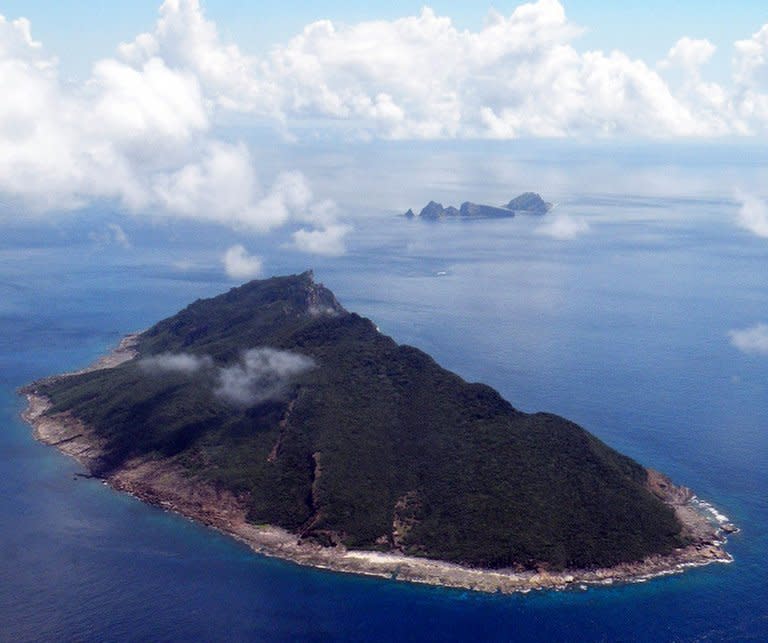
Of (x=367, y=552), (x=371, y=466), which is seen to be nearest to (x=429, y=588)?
(x=367, y=552)

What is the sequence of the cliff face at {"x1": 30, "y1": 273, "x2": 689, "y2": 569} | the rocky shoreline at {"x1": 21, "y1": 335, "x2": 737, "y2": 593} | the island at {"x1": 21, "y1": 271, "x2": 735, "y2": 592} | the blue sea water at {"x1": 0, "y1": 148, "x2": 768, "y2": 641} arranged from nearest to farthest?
the blue sea water at {"x1": 0, "y1": 148, "x2": 768, "y2": 641}
the rocky shoreline at {"x1": 21, "y1": 335, "x2": 737, "y2": 593}
the island at {"x1": 21, "y1": 271, "x2": 735, "y2": 592}
the cliff face at {"x1": 30, "y1": 273, "x2": 689, "y2": 569}

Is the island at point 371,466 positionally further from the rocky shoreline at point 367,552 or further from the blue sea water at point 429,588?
the blue sea water at point 429,588

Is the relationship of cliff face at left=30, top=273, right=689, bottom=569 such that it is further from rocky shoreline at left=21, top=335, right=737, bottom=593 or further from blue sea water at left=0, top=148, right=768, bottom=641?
blue sea water at left=0, top=148, right=768, bottom=641

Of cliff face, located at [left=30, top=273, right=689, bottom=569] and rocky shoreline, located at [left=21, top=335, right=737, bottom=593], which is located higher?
cliff face, located at [left=30, top=273, right=689, bottom=569]

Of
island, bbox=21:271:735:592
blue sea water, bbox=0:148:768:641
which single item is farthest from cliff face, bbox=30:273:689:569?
blue sea water, bbox=0:148:768:641

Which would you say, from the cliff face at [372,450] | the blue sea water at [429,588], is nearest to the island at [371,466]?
the cliff face at [372,450]

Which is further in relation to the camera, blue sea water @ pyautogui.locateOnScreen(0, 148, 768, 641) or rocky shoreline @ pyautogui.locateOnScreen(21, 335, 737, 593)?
rocky shoreline @ pyautogui.locateOnScreen(21, 335, 737, 593)

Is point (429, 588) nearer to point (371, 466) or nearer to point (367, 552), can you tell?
point (367, 552)
